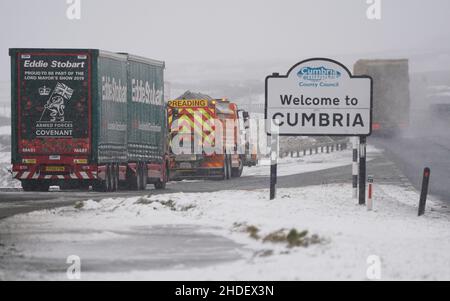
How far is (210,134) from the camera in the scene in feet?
138

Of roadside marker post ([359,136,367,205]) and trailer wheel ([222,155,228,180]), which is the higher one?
roadside marker post ([359,136,367,205])

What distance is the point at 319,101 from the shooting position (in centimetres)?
2194

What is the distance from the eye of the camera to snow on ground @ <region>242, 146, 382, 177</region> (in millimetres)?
47062

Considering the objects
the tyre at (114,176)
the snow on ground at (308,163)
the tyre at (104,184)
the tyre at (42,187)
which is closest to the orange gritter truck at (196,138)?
the snow on ground at (308,163)

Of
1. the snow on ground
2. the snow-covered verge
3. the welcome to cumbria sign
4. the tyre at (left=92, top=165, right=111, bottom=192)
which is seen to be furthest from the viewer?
the snow on ground

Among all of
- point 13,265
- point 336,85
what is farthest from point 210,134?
point 13,265

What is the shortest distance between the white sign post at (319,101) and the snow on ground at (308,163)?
21162 millimetres

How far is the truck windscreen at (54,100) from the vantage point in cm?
2897

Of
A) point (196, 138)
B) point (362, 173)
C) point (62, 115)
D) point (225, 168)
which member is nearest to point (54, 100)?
point (62, 115)

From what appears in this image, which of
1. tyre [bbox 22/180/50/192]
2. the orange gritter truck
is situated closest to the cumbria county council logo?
tyre [bbox 22/180/50/192]

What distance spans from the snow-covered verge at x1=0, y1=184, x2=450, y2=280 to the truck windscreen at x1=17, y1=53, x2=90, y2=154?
697 cm

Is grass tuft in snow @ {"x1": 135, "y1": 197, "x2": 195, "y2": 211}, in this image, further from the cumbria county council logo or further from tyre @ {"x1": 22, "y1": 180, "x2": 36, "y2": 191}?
tyre @ {"x1": 22, "y1": 180, "x2": 36, "y2": 191}

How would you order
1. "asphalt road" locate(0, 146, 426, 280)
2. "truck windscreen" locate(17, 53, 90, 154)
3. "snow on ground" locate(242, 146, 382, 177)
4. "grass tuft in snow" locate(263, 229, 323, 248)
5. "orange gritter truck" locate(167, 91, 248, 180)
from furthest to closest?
1. "snow on ground" locate(242, 146, 382, 177)
2. "orange gritter truck" locate(167, 91, 248, 180)
3. "truck windscreen" locate(17, 53, 90, 154)
4. "grass tuft in snow" locate(263, 229, 323, 248)
5. "asphalt road" locate(0, 146, 426, 280)
